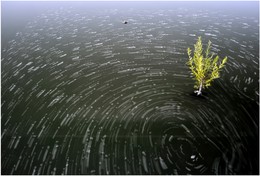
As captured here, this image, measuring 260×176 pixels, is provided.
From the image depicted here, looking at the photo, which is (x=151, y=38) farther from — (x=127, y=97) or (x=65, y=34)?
(x=127, y=97)

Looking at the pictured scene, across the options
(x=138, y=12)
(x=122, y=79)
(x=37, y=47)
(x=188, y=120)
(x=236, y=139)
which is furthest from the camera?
(x=138, y=12)

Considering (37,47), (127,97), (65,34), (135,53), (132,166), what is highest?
(65,34)

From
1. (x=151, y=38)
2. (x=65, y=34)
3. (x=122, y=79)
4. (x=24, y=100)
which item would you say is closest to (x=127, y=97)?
(x=122, y=79)

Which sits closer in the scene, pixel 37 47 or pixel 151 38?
pixel 37 47

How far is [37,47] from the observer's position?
58.3 m

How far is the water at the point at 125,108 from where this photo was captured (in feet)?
84.4

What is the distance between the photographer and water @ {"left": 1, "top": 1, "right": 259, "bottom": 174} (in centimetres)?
2573

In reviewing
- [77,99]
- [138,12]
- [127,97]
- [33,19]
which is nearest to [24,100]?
[77,99]

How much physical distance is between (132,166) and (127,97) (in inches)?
515

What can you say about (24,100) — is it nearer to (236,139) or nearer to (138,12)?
(236,139)

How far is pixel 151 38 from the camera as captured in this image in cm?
6238

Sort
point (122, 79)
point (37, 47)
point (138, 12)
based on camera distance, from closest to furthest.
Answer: point (122, 79), point (37, 47), point (138, 12)

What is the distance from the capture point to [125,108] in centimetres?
3359

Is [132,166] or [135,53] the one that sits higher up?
[135,53]
